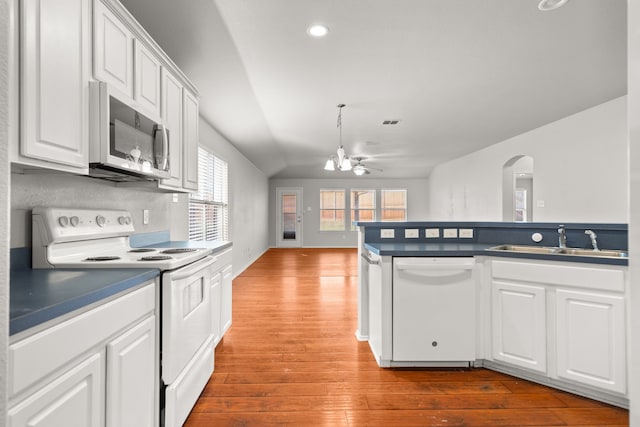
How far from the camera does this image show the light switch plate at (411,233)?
2982 millimetres

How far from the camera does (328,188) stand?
11.1 m

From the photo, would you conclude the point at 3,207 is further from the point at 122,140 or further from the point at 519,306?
the point at 519,306

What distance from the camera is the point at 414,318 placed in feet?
7.93

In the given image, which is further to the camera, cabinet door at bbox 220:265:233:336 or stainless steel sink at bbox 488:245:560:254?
cabinet door at bbox 220:265:233:336

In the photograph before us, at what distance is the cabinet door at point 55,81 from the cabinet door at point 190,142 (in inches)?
45.4

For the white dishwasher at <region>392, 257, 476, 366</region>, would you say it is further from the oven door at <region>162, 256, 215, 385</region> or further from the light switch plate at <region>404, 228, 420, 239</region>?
the oven door at <region>162, 256, 215, 385</region>

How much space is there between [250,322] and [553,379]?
261cm

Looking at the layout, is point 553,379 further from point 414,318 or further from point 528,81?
point 528,81

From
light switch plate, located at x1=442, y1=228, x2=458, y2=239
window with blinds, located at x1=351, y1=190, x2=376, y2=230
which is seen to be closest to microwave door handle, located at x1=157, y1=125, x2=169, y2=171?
→ light switch plate, located at x1=442, y1=228, x2=458, y2=239

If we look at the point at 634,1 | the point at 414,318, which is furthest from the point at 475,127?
the point at 634,1

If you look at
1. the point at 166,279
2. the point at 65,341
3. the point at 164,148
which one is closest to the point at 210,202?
the point at 164,148

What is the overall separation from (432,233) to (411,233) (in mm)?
186

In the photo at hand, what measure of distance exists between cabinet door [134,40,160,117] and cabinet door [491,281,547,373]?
259 centimetres

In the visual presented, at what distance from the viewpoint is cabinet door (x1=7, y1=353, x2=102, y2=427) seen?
34.8 inches
